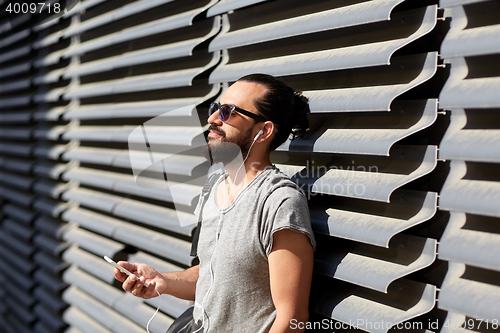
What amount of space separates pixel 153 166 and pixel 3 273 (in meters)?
4.25

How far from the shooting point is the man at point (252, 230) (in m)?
1.83

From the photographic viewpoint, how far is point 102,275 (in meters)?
4.02

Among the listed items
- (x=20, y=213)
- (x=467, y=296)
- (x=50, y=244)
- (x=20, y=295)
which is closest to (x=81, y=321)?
(x=50, y=244)

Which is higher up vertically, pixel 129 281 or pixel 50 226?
pixel 129 281

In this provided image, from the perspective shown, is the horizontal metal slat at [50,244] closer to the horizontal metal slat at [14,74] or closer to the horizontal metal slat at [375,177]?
the horizontal metal slat at [14,74]

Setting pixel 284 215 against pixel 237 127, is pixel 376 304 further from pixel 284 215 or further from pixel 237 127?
pixel 237 127

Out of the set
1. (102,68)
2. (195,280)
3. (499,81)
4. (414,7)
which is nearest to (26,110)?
(102,68)

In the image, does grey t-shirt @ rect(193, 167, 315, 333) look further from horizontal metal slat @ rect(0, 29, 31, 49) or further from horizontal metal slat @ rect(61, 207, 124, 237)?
horizontal metal slat @ rect(0, 29, 31, 49)

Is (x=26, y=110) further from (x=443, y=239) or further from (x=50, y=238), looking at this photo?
(x=443, y=239)

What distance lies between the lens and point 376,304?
1.90 m

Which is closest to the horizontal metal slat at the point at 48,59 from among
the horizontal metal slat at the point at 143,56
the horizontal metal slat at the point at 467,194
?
the horizontal metal slat at the point at 143,56

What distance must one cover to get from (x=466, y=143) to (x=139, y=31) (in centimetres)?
261

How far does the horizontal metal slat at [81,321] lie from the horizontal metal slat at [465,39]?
138 inches

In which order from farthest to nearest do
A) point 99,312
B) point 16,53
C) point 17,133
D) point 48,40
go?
point 17,133 → point 16,53 → point 48,40 → point 99,312
